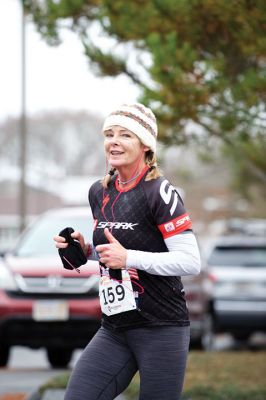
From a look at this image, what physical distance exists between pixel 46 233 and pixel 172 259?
291 inches

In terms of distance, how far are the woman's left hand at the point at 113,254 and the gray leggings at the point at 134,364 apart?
0.34 metres

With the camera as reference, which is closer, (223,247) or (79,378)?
(79,378)

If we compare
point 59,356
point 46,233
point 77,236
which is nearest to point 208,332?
point 59,356

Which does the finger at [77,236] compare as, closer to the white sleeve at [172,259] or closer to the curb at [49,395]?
the white sleeve at [172,259]

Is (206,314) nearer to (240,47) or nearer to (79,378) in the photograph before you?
(240,47)

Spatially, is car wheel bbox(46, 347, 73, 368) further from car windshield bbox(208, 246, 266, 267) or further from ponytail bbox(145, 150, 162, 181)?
ponytail bbox(145, 150, 162, 181)

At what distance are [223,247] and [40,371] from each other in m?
5.62

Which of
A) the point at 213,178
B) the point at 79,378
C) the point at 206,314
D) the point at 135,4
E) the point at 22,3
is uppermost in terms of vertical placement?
the point at 213,178

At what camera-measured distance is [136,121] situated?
4.54 meters

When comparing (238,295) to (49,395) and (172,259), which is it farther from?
(172,259)

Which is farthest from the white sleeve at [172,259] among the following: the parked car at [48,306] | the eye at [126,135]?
the parked car at [48,306]

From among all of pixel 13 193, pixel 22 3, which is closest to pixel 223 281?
pixel 22 3

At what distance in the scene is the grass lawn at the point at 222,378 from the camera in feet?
24.5

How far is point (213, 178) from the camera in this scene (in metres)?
80.8
